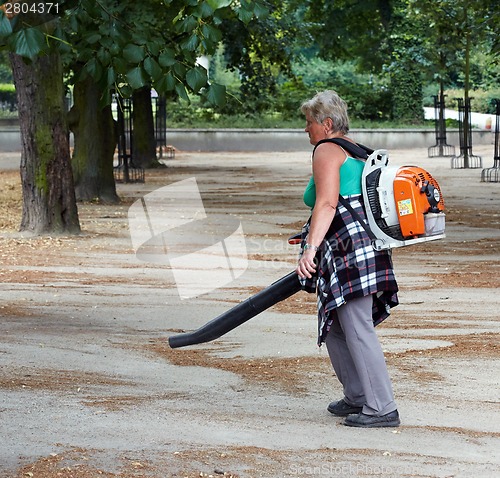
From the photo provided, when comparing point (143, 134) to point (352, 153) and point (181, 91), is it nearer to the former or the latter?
point (181, 91)

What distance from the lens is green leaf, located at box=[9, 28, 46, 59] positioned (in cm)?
632

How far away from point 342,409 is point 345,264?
0.83 meters

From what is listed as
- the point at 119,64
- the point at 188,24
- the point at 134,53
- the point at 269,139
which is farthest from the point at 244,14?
the point at 269,139

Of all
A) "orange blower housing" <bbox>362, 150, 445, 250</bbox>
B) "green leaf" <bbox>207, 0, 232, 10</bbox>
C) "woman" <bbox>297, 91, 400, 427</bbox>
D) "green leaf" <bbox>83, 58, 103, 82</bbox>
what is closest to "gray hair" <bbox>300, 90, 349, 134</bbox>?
"woman" <bbox>297, 91, 400, 427</bbox>

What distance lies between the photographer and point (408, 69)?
45219 mm

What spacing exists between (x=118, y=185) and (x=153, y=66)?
57.7ft

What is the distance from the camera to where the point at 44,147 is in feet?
48.0

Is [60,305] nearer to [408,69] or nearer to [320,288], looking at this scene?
[320,288]

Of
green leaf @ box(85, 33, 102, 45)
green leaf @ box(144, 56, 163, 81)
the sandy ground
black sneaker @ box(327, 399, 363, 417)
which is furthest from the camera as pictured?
green leaf @ box(85, 33, 102, 45)

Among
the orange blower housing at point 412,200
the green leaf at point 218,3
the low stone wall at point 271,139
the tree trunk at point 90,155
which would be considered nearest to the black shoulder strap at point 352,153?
the orange blower housing at point 412,200

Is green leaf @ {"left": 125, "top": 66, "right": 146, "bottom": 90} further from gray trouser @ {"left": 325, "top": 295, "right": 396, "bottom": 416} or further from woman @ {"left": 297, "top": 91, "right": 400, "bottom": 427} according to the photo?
gray trouser @ {"left": 325, "top": 295, "right": 396, "bottom": 416}

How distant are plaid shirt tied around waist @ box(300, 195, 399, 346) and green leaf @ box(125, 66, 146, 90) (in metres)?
2.07

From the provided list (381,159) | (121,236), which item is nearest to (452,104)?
(121,236)

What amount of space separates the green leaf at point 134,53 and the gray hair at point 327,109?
6.41 feet
